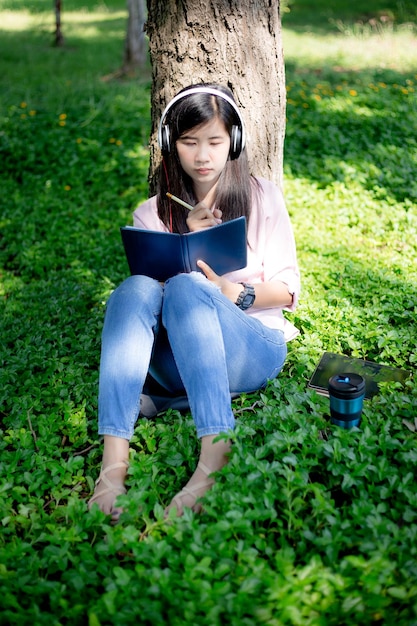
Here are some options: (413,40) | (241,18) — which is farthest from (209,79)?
(413,40)

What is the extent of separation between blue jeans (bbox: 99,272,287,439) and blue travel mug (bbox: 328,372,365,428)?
16.2 inches

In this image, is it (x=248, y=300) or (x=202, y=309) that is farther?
(x=248, y=300)

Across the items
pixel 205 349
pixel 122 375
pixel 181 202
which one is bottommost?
pixel 122 375

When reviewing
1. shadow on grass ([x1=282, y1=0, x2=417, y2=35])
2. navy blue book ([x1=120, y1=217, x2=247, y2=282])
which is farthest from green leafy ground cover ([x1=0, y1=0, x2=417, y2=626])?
shadow on grass ([x1=282, y1=0, x2=417, y2=35])

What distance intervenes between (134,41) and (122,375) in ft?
30.8

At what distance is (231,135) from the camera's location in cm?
291

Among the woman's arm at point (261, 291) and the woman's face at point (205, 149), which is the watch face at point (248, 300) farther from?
the woman's face at point (205, 149)

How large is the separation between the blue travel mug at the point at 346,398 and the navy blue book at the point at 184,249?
751 mm

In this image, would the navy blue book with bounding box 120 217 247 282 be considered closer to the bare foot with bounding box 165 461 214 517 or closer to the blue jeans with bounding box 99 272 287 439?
the blue jeans with bounding box 99 272 287 439

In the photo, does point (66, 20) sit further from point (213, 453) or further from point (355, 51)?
point (213, 453)

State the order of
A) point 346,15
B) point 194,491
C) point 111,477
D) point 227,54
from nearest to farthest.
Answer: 1. point 194,491
2. point 111,477
3. point 227,54
4. point 346,15

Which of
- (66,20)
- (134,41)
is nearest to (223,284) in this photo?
(134,41)

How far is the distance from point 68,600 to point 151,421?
0.98 meters

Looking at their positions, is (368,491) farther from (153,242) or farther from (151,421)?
(153,242)
